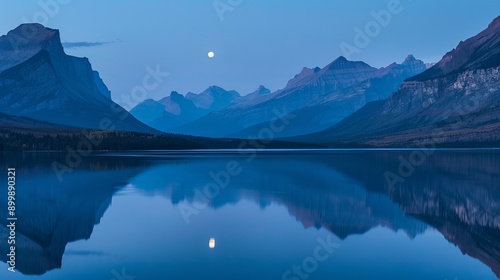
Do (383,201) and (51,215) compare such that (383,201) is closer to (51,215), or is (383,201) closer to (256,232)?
(256,232)

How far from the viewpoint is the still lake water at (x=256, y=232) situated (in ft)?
92.5

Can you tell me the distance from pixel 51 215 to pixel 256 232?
1754 centimetres

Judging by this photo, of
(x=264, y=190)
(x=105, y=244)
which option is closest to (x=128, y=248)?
(x=105, y=244)

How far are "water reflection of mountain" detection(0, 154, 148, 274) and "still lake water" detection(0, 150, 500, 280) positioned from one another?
8 centimetres

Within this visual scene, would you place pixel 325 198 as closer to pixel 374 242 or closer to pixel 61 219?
pixel 374 242

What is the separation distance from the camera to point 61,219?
42.7 meters

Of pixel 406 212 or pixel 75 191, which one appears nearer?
pixel 406 212

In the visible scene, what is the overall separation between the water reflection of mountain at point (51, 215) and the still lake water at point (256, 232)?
85 mm

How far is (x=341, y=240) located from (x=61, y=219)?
21.8 metres

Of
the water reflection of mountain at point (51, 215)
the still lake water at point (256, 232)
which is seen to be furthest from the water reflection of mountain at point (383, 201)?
the water reflection of mountain at point (51, 215)

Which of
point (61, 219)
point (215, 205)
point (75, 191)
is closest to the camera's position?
point (61, 219)

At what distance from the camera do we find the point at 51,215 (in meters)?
44.4

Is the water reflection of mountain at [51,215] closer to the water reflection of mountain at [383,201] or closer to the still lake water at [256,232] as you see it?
the still lake water at [256,232]

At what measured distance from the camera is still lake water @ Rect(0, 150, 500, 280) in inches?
1110
